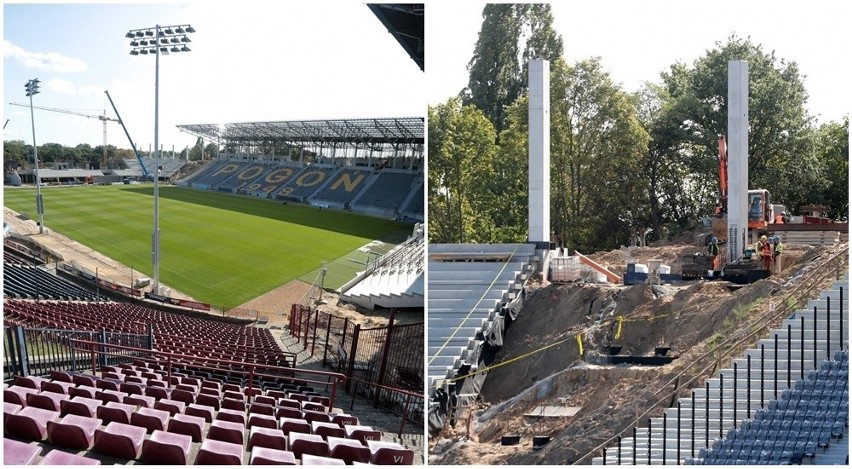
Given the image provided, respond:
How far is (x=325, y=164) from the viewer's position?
43.5 meters

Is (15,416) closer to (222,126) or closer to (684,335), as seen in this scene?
(684,335)

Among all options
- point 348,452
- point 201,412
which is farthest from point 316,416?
point 348,452

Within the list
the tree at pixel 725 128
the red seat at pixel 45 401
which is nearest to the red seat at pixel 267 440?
the red seat at pixel 45 401

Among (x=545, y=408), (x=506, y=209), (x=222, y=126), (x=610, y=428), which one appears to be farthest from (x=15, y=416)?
(x=222, y=126)

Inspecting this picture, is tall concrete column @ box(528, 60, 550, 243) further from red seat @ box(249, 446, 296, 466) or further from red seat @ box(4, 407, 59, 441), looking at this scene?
red seat @ box(4, 407, 59, 441)

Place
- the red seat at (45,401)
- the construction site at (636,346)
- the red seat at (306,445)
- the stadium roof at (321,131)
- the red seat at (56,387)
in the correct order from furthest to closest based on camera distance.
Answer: the stadium roof at (321,131) → the construction site at (636,346) → the red seat at (56,387) → the red seat at (45,401) → the red seat at (306,445)

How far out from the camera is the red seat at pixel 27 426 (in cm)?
360

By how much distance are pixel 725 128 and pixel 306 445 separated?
21637 millimetres

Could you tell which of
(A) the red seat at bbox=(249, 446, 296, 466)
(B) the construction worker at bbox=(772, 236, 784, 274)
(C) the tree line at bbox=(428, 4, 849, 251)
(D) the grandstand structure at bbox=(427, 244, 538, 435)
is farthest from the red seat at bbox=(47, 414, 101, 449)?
(C) the tree line at bbox=(428, 4, 849, 251)

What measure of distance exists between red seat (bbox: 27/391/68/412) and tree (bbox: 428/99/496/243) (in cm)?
1928

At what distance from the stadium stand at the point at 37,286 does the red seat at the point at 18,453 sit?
34.8 ft

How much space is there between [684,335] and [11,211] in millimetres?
26410

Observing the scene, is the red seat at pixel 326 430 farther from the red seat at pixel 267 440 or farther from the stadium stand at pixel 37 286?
the stadium stand at pixel 37 286

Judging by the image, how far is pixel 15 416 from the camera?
3682 millimetres
